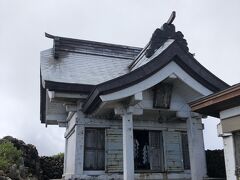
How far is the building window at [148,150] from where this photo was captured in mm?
9703

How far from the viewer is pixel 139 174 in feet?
29.9

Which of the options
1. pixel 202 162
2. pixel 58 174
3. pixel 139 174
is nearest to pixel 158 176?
pixel 139 174

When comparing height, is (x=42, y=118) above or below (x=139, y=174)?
above

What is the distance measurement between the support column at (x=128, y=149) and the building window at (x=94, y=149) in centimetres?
180

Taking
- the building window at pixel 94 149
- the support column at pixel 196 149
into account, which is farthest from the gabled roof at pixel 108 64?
the support column at pixel 196 149

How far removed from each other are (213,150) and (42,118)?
26.3 feet

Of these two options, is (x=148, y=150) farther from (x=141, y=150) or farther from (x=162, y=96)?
(x=162, y=96)

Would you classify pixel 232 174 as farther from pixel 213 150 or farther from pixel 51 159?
pixel 51 159

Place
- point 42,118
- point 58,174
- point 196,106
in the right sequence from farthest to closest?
1. point 58,174
2. point 42,118
3. point 196,106

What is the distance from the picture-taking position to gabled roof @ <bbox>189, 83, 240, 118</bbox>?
516 centimetres

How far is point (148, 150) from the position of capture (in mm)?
10031

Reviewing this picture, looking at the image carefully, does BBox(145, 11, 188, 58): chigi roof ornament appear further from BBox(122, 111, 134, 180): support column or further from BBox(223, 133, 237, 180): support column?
BBox(223, 133, 237, 180): support column

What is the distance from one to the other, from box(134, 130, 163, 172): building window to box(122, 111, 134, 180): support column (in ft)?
6.87

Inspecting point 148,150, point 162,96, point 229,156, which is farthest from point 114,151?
point 229,156
